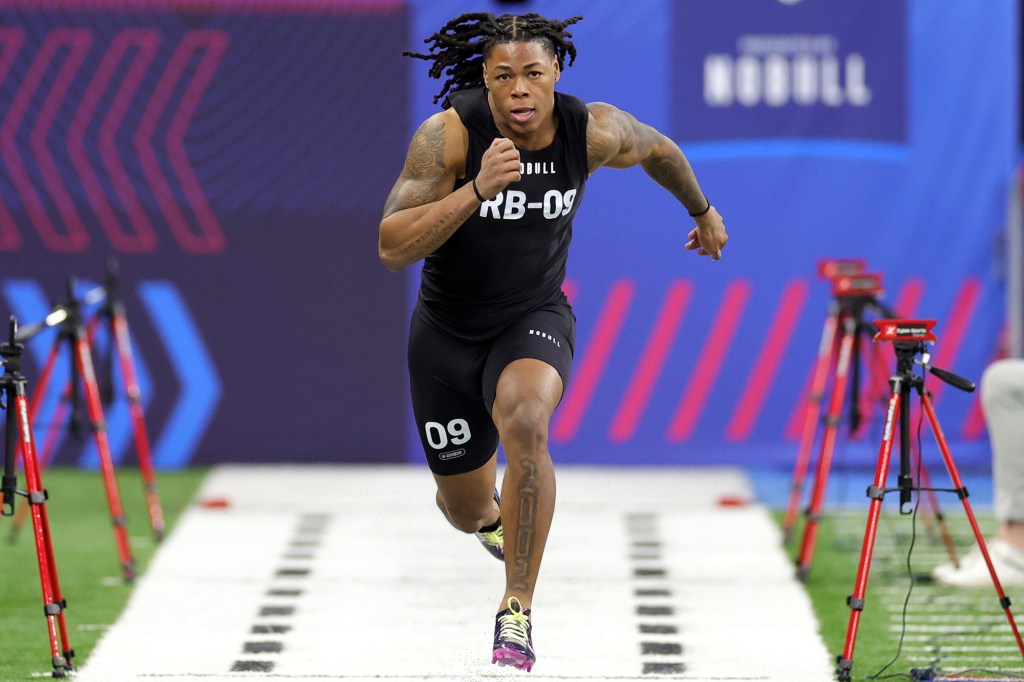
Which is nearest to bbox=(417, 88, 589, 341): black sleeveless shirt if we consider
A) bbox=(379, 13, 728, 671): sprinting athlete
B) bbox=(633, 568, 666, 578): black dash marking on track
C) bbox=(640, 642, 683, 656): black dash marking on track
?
bbox=(379, 13, 728, 671): sprinting athlete

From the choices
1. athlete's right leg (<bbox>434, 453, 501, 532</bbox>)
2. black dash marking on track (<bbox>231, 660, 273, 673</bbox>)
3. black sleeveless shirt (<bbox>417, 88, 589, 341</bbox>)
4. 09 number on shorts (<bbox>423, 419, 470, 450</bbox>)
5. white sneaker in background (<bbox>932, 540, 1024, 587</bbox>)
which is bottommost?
white sneaker in background (<bbox>932, 540, 1024, 587</bbox>)

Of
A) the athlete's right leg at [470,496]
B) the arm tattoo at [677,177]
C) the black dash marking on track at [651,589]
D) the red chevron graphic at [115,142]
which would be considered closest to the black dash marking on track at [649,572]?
the black dash marking on track at [651,589]

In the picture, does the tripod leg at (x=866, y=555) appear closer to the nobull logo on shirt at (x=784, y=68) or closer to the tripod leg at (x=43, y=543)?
the tripod leg at (x=43, y=543)

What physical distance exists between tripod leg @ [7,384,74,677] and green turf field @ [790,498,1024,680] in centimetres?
279

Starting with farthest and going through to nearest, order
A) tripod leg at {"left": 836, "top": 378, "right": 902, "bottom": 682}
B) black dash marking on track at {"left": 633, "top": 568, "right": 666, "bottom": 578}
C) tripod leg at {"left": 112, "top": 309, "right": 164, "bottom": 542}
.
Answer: tripod leg at {"left": 112, "top": 309, "right": 164, "bottom": 542} < black dash marking on track at {"left": 633, "top": 568, "right": 666, "bottom": 578} < tripod leg at {"left": 836, "top": 378, "right": 902, "bottom": 682}

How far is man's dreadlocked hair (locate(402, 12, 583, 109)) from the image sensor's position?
18.5 feet

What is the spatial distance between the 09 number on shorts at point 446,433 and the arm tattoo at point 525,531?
83 cm

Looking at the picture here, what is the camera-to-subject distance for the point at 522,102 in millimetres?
5570

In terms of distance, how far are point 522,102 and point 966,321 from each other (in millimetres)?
6190

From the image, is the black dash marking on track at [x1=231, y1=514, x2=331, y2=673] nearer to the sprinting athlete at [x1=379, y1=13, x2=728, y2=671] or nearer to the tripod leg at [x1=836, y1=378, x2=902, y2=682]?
the sprinting athlete at [x1=379, y1=13, x2=728, y2=671]

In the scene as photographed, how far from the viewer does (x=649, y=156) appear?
6195 millimetres

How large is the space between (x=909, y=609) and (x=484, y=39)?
122 inches

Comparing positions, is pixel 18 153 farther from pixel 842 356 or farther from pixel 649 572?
pixel 842 356

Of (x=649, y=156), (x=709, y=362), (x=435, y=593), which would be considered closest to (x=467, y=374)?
(x=649, y=156)
